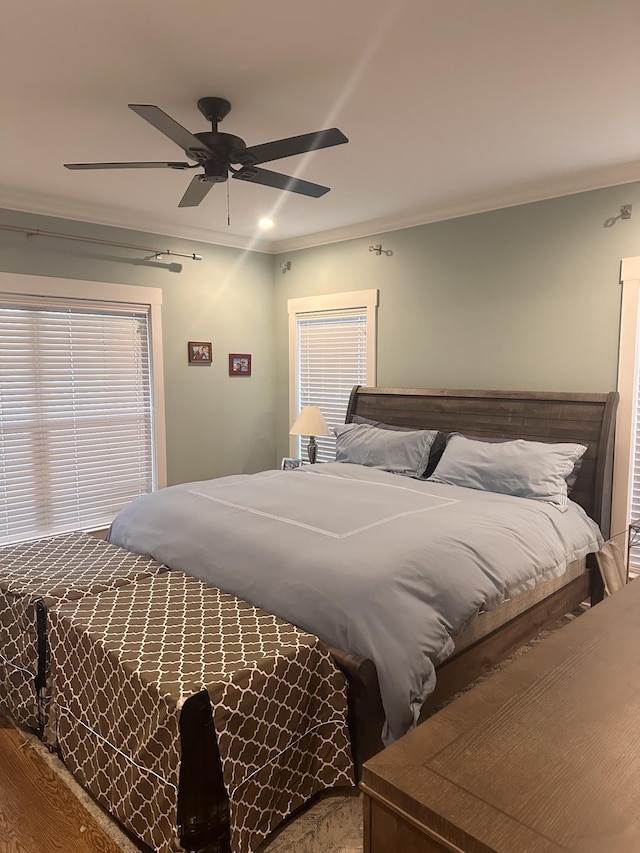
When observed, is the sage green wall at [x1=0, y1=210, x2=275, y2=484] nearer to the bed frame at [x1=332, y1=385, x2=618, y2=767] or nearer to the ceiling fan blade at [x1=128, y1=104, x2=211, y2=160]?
the bed frame at [x1=332, y1=385, x2=618, y2=767]

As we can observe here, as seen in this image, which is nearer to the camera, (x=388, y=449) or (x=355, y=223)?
(x=388, y=449)

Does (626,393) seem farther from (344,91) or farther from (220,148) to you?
(220,148)

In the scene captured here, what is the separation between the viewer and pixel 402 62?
2201mm

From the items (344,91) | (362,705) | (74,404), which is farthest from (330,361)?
(362,705)

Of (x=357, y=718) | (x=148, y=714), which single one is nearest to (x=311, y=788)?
(x=357, y=718)

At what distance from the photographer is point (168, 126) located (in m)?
2.10

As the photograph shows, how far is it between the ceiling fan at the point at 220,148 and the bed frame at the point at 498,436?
189 cm

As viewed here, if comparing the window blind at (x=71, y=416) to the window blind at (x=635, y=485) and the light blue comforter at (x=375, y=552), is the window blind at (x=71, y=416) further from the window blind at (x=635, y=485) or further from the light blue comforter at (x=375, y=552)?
the window blind at (x=635, y=485)

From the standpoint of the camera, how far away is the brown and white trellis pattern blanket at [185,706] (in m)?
1.70

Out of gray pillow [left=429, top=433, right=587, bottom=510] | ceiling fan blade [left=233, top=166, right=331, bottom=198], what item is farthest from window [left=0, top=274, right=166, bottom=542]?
gray pillow [left=429, top=433, right=587, bottom=510]

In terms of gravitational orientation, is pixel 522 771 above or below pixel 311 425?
below

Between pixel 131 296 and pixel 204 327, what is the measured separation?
72 centimetres

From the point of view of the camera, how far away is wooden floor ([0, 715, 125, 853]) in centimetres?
184

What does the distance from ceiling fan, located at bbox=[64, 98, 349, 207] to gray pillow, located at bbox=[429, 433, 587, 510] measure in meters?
1.89
